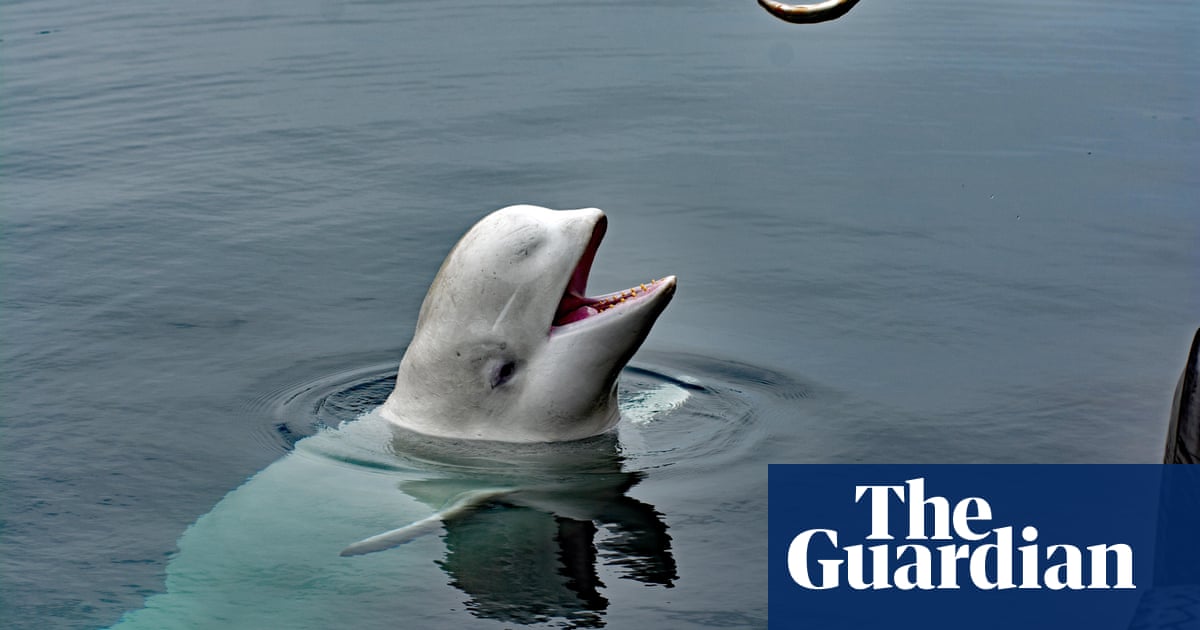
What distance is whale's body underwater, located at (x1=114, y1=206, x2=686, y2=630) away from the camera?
8.57 meters

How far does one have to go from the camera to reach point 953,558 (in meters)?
8.95

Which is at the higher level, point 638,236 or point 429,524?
point 638,236

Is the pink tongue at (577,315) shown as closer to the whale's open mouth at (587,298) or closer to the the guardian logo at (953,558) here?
the whale's open mouth at (587,298)

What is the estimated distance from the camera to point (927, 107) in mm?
19656

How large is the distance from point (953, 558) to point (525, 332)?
259cm

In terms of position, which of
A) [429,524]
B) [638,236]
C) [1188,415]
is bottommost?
[429,524]

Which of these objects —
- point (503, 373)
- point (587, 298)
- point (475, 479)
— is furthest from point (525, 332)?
point (475, 479)

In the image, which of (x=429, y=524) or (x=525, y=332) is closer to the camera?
(x=429, y=524)

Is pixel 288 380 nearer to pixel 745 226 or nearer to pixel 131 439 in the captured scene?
pixel 131 439

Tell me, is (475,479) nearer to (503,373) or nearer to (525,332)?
(503,373)

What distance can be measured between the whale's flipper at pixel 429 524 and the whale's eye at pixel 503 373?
0.72m

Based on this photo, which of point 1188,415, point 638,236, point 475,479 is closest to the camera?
point 1188,415

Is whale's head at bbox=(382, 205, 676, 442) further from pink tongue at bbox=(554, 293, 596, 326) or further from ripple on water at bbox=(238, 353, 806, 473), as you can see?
ripple on water at bbox=(238, 353, 806, 473)

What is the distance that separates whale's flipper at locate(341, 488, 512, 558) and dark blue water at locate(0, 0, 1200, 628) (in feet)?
0.42
